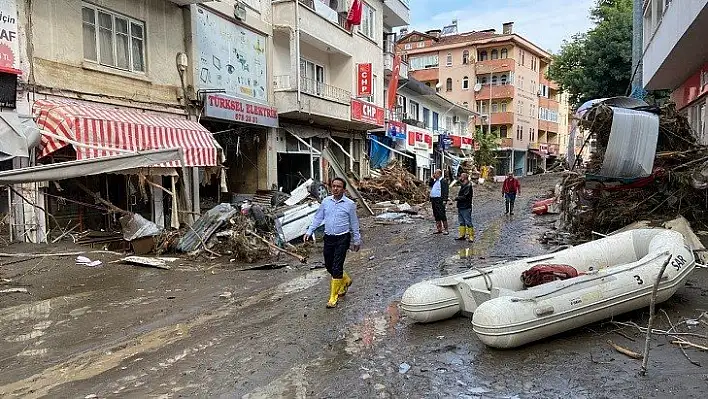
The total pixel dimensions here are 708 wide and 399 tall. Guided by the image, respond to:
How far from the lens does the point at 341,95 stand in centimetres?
2381

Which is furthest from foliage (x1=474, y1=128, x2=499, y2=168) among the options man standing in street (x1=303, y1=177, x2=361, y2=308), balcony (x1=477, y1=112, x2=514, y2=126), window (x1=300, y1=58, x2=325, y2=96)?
man standing in street (x1=303, y1=177, x2=361, y2=308)

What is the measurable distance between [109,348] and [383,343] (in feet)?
10.2

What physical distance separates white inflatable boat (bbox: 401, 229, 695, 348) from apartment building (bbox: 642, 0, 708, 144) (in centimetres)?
522

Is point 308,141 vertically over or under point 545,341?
over

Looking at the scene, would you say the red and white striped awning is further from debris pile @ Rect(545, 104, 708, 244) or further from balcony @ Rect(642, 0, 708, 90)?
balcony @ Rect(642, 0, 708, 90)

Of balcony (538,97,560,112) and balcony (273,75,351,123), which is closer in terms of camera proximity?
balcony (273,75,351,123)

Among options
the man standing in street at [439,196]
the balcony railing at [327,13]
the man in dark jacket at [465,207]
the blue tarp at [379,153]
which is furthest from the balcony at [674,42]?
the blue tarp at [379,153]

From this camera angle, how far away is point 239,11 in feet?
55.5

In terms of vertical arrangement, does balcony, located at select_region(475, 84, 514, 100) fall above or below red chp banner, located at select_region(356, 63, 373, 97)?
above

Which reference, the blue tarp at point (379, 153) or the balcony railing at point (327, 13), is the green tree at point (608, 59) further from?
the balcony railing at point (327, 13)

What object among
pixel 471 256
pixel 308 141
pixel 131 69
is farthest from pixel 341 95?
pixel 471 256

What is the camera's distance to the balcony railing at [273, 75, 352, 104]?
774 inches

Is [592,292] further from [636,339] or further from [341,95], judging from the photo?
[341,95]

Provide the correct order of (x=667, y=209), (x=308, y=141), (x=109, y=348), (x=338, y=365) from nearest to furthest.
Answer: (x=338, y=365), (x=109, y=348), (x=667, y=209), (x=308, y=141)
